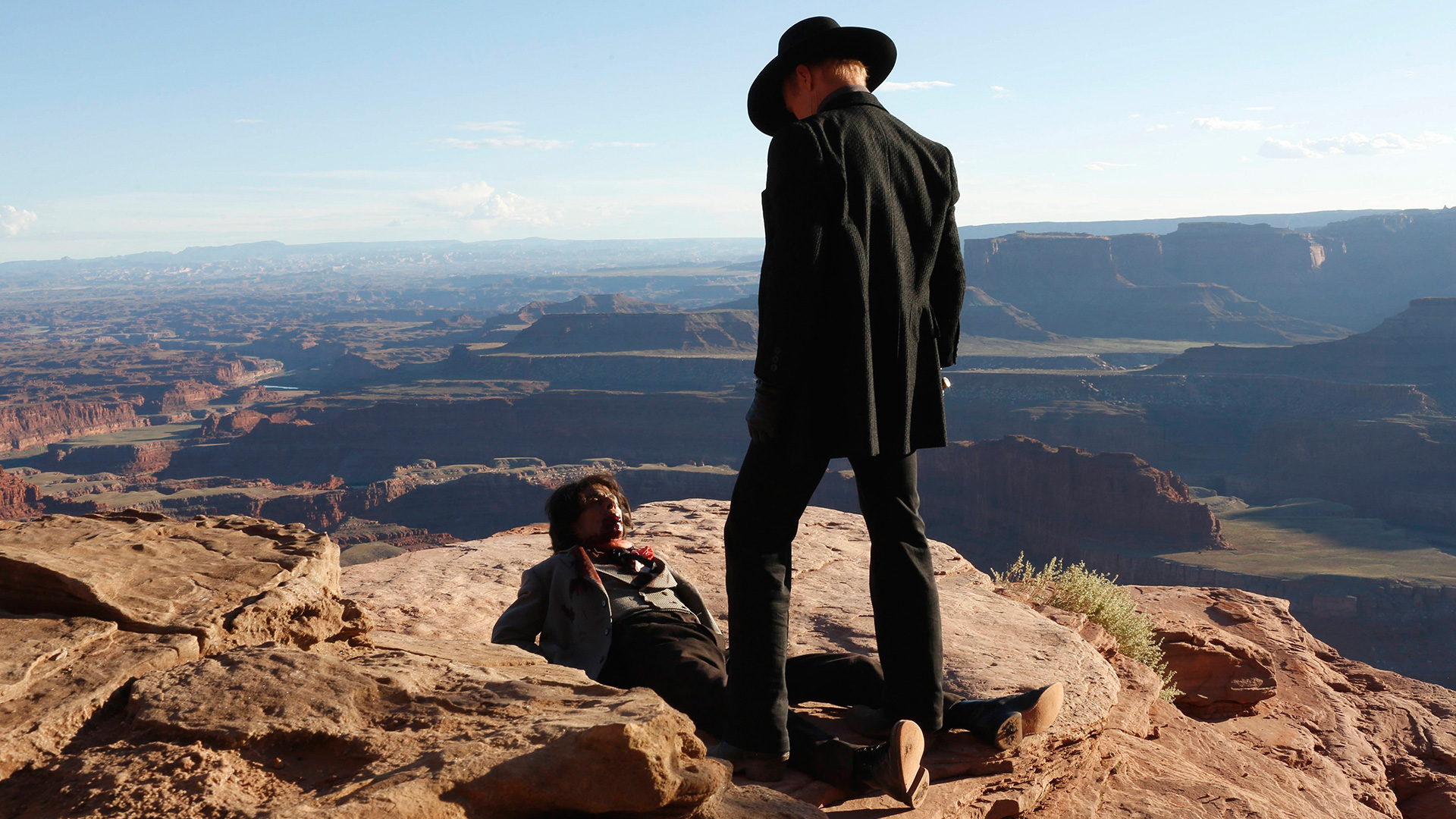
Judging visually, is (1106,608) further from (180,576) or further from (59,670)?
(59,670)

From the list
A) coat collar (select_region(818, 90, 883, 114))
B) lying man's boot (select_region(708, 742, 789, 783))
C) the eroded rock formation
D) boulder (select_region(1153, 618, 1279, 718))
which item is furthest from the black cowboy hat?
the eroded rock formation

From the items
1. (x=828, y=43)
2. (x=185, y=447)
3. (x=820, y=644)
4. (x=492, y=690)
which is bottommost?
(x=185, y=447)

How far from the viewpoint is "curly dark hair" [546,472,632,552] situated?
295 centimetres

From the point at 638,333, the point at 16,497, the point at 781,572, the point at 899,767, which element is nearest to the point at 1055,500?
the point at 781,572

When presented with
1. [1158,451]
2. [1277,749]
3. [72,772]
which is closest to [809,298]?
[72,772]

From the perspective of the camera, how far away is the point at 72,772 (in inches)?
57.7

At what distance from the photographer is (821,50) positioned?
2.23 metres

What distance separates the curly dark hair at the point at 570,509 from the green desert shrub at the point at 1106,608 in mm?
2058

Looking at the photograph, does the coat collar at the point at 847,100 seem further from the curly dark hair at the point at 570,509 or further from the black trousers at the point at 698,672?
the black trousers at the point at 698,672

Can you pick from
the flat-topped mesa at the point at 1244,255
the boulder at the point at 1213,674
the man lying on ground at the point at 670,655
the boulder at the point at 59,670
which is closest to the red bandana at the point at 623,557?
the man lying on ground at the point at 670,655

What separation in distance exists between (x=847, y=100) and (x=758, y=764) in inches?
63.0

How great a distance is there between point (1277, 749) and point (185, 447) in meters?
68.7

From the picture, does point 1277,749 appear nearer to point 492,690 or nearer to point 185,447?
point 492,690

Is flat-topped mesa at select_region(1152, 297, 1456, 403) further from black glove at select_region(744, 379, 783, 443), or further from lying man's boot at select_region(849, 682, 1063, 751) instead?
black glove at select_region(744, 379, 783, 443)
